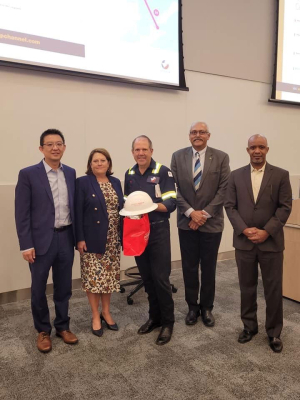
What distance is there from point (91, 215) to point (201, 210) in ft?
2.96

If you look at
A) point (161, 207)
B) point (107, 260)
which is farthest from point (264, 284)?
point (107, 260)

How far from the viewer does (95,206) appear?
8.20 ft

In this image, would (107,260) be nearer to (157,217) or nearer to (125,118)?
(157,217)

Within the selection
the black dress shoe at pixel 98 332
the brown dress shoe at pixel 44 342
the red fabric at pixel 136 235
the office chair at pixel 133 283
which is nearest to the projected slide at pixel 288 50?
the office chair at pixel 133 283

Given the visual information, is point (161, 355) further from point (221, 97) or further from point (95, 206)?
point (221, 97)

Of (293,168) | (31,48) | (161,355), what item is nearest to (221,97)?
(293,168)

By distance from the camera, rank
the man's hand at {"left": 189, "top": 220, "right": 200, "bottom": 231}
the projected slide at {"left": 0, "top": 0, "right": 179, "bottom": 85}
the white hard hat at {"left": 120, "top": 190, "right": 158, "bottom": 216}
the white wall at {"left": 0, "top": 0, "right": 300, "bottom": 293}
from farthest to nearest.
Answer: the white wall at {"left": 0, "top": 0, "right": 300, "bottom": 293}
the projected slide at {"left": 0, "top": 0, "right": 179, "bottom": 85}
the man's hand at {"left": 189, "top": 220, "right": 200, "bottom": 231}
the white hard hat at {"left": 120, "top": 190, "right": 158, "bottom": 216}

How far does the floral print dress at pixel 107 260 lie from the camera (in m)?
2.56

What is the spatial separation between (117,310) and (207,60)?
3.47 m

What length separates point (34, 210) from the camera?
7.72 ft

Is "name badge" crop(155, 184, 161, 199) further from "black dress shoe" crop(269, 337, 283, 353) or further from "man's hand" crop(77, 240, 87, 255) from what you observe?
"black dress shoe" crop(269, 337, 283, 353)

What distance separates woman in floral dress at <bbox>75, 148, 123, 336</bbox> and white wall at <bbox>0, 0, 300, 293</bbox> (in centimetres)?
122

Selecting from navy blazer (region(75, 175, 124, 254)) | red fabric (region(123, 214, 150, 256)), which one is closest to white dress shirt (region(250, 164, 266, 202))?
red fabric (region(123, 214, 150, 256))

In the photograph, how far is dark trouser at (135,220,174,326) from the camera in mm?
2436
